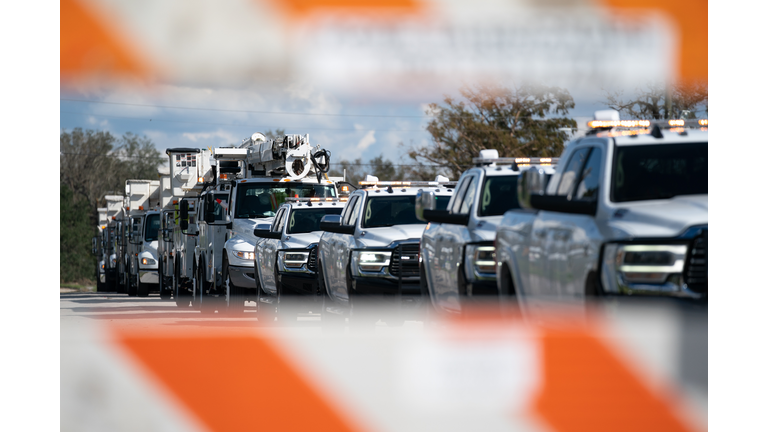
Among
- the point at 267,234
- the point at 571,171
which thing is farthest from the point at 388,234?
the point at 571,171

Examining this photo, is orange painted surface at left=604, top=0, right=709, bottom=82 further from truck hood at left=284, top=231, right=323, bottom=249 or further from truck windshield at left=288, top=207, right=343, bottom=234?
truck windshield at left=288, top=207, right=343, bottom=234

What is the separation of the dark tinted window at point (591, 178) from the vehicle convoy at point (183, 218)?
16377 millimetres

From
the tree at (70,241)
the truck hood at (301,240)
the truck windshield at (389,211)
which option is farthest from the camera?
the truck hood at (301,240)

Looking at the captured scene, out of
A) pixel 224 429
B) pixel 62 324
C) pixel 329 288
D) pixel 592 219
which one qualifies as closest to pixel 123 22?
pixel 62 324

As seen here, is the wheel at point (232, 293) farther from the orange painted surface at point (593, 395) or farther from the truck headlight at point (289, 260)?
the orange painted surface at point (593, 395)

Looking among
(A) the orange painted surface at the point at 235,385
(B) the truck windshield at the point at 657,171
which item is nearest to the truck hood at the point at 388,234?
(B) the truck windshield at the point at 657,171

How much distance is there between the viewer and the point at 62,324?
5117mm

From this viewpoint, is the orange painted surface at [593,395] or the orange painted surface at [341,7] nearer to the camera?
the orange painted surface at [593,395]

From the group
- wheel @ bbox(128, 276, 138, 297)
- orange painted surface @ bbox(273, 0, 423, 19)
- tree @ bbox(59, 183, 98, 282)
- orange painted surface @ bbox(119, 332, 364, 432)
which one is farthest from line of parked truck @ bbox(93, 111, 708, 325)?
wheel @ bbox(128, 276, 138, 297)

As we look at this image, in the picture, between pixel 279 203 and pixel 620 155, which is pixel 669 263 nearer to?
pixel 620 155

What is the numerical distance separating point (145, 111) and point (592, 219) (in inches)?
97.8

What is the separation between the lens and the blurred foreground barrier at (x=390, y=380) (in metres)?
5.05

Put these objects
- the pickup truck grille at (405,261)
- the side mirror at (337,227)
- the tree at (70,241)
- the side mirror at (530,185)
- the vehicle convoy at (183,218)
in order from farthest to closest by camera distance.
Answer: the vehicle convoy at (183,218) < the side mirror at (337,227) < the pickup truck grille at (405,261) < the tree at (70,241) < the side mirror at (530,185)

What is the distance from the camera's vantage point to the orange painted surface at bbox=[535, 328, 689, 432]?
16.5 feet
